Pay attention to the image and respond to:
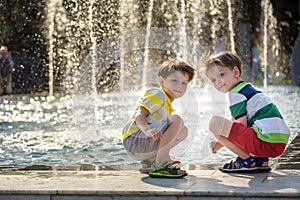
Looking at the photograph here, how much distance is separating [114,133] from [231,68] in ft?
10.1

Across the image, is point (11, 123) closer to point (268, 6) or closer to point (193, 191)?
point (193, 191)

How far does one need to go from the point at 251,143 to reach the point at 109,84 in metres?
12.6

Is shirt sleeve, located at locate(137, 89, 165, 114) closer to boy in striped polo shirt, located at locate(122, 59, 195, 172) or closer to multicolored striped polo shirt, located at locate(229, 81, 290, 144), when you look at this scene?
boy in striped polo shirt, located at locate(122, 59, 195, 172)

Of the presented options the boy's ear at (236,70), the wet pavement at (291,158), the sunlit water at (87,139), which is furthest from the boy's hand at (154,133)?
the wet pavement at (291,158)

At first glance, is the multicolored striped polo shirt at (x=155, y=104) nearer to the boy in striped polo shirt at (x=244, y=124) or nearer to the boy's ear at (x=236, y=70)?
the boy in striped polo shirt at (x=244, y=124)

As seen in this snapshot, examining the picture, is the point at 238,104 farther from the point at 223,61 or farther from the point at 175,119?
the point at 175,119

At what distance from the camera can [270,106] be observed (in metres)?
5.13

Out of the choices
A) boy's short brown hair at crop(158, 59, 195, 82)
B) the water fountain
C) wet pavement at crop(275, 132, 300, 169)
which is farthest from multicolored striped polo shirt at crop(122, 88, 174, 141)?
wet pavement at crop(275, 132, 300, 169)

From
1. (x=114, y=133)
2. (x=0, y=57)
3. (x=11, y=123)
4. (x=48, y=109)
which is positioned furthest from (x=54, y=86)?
(x=114, y=133)

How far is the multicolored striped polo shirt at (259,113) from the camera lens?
5078 mm

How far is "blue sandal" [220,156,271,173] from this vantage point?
5066 millimetres

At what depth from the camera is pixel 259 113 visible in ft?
16.8

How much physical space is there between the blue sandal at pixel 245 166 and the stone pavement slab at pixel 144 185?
74 mm

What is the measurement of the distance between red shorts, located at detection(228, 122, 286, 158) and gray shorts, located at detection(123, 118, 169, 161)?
1.47 ft
